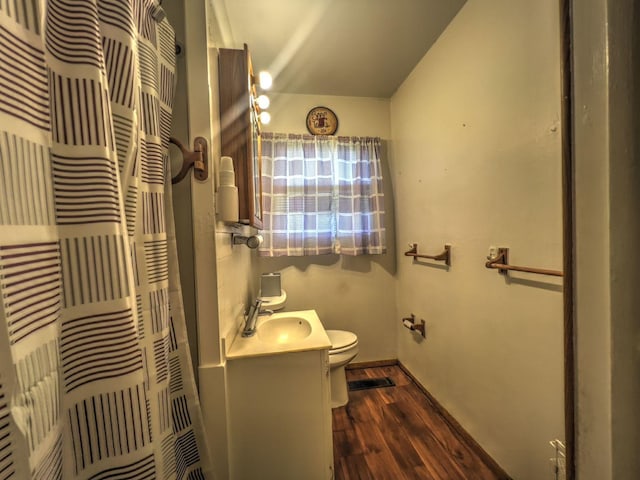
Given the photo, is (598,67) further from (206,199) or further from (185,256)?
(185,256)

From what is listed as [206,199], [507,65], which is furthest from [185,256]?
[507,65]

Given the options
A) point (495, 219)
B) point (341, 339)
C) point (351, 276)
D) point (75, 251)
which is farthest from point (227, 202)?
point (351, 276)

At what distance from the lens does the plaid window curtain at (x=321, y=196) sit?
6.70 ft

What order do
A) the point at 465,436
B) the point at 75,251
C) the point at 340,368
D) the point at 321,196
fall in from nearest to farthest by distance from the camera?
1. the point at 75,251
2. the point at 465,436
3. the point at 340,368
4. the point at 321,196

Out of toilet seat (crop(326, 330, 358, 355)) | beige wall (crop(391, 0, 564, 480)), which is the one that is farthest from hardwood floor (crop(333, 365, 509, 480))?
toilet seat (crop(326, 330, 358, 355))

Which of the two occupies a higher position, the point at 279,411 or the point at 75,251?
the point at 75,251

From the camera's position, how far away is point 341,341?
1.74 metres

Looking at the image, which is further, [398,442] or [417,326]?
[417,326]

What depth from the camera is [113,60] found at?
517mm

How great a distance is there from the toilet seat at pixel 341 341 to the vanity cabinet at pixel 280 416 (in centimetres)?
55

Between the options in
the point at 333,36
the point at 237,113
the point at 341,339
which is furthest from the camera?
the point at 341,339

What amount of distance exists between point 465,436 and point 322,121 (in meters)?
2.40

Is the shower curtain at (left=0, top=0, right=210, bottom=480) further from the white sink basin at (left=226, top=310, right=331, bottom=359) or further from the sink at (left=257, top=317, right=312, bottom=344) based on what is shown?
the sink at (left=257, top=317, right=312, bottom=344)

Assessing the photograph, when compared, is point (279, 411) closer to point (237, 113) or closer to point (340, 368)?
point (340, 368)
